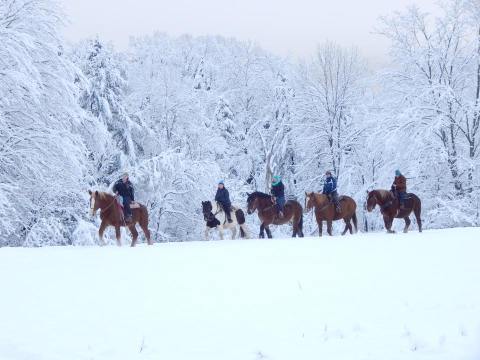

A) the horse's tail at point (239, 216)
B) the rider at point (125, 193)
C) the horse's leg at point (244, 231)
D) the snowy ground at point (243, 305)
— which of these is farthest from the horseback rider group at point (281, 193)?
the snowy ground at point (243, 305)

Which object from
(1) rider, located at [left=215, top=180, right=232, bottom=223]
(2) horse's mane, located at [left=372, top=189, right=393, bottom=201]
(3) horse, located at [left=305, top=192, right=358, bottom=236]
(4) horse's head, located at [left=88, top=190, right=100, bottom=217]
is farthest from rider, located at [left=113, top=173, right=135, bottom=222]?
(2) horse's mane, located at [left=372, top=189, right=393, bottom=201]

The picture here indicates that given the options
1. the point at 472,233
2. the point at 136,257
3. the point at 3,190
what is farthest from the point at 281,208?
the point at 3,190

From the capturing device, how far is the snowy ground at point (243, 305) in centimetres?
671

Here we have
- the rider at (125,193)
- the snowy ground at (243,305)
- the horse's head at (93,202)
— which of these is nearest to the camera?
the snowy ground at (243,305)

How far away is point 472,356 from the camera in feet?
20.4

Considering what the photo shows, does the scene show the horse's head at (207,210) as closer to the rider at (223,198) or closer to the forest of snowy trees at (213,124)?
the rider at (223,198)

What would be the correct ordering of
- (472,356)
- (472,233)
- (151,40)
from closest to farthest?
(472,356) < (472,233) < (151,40)

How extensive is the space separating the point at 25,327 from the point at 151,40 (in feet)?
144

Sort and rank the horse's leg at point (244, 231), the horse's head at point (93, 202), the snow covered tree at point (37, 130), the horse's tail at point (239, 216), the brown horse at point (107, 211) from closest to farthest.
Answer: the horse's head at point (93, 202) → the brown horse at point (107, 211) → the snow covered tree at point (37, 130) → the horse's tail at point (239, 216) → the horse's leg at point (244, 231)

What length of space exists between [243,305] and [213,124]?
1181 inches

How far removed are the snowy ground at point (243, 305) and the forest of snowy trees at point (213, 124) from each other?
8831mm

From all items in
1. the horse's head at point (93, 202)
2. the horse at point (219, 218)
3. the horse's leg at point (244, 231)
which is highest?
the horse's head at point (93, 202)

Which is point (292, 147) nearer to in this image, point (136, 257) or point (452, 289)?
point (136, 257)

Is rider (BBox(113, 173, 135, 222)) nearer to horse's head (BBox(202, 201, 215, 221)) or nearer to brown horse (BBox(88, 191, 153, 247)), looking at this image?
brown horse (BBox(88, 191, 153, 247))
